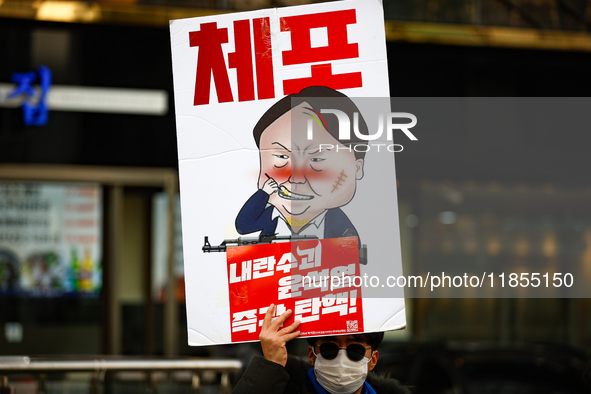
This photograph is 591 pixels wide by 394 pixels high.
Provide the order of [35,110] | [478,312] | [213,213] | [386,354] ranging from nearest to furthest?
1. [213,213]
2. [386,354]
3. [35,110]
4. [478,312]

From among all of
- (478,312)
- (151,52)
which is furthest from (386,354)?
(151,52)

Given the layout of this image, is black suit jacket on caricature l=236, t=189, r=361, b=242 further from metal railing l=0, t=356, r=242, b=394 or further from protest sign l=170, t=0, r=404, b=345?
metal railing l=0, t=356, r=242, b=394

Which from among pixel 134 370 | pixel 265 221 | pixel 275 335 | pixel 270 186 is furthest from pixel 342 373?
pixel 134 370

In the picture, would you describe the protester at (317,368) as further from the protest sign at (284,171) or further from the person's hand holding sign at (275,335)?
the protest sign at (284,171)

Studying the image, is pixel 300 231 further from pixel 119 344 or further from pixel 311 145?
pixel 119 344

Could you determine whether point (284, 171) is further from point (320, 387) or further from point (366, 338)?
point (320, 387)

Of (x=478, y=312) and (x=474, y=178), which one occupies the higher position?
(x=474, y=178)

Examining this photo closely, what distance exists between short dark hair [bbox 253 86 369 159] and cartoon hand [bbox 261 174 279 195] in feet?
0.50

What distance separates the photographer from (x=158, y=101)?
8.31 m

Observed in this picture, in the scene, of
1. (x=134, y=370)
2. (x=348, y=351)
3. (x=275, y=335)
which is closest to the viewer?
(x=275, y=335)

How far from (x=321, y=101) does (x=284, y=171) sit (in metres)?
0.31

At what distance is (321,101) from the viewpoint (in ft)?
8.49

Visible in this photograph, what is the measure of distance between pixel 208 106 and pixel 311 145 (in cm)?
42

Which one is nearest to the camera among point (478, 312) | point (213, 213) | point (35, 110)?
point (213, 213)
